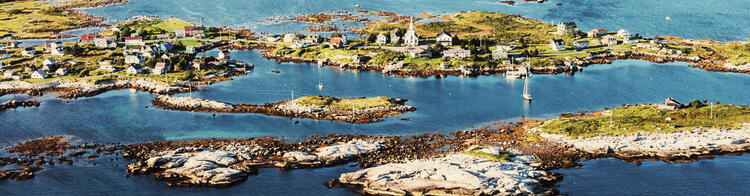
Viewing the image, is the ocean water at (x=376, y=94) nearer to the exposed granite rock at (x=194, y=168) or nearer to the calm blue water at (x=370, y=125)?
the calm blue water at (x=370, y=125)

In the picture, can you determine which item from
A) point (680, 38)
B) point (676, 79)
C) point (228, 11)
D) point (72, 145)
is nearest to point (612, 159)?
point (676, 79)

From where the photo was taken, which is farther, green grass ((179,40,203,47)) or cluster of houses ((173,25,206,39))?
cluster of houses ((173,25,206,39))

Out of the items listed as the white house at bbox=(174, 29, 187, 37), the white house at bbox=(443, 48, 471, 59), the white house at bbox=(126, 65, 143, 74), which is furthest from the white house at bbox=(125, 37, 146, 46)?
the white house at bbox=(443, 48, 471, 59)

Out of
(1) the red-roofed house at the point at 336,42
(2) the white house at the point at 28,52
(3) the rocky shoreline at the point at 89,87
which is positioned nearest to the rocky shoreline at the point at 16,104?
(3) the rocky shoreline at the point at 89,87

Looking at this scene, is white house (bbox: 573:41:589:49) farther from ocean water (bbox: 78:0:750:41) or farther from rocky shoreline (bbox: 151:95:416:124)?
rocky shoreline (bbox: 151:95:416:124)

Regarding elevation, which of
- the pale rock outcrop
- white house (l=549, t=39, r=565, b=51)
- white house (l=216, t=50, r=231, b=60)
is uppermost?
white house (l=549, t=39, r=565, b=51)

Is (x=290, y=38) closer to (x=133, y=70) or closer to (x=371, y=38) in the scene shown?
(x=371, y=38)

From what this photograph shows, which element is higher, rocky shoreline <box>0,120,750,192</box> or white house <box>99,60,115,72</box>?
white house <box>99,60,115,72</box>
